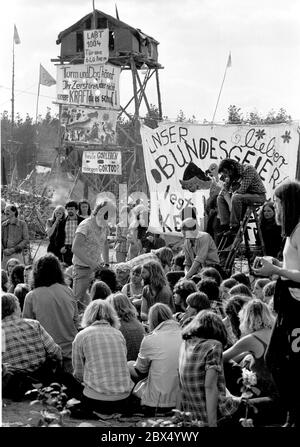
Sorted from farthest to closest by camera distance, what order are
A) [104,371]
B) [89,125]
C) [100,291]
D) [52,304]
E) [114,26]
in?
[114,26] < [89,125] < [100,291] < [52,304] < [104,371]

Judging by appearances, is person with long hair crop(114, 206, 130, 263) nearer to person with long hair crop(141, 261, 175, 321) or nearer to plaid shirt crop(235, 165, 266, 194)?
plaid shirt crop(235, 165, 266, 194)

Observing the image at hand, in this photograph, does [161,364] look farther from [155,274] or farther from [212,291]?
[155,274]

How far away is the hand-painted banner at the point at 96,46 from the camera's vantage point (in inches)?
1457

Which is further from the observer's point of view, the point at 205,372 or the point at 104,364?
the point at 104,364

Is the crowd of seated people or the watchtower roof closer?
the crowd of seated people

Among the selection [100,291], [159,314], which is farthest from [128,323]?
[159,314]

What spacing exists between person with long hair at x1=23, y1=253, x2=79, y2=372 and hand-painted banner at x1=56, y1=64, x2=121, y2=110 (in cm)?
2887

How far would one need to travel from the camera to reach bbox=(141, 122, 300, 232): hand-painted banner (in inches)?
558

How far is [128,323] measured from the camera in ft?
26.9

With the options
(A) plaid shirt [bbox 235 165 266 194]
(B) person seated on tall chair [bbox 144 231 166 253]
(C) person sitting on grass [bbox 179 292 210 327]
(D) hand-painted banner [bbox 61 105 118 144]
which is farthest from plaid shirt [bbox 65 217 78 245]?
(D) hand-painted banner [bbox 61 105 118 144]

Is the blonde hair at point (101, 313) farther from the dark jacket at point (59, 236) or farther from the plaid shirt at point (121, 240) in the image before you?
the plaid shirt at point (121, 240)

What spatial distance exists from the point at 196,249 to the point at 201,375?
4823 millimetres

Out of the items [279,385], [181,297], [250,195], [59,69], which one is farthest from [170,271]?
[59,69]

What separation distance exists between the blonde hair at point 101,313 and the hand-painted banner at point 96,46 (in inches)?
1187
